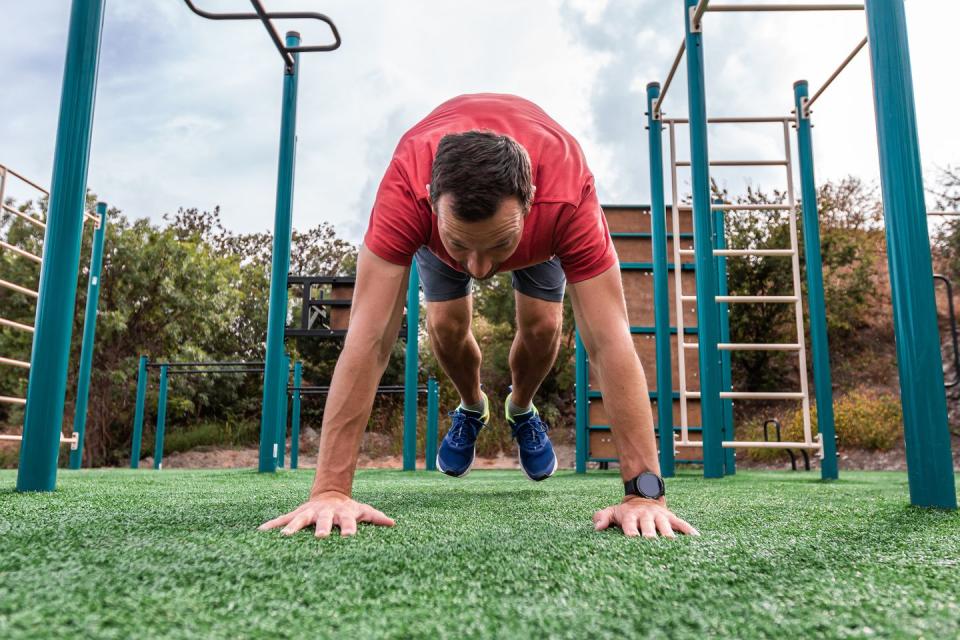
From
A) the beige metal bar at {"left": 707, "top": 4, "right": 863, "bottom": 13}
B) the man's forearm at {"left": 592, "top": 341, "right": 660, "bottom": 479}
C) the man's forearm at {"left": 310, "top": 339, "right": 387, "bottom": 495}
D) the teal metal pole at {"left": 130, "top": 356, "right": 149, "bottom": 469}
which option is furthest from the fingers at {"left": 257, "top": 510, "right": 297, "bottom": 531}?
the teal metal pole at {"left": 130, "top": 356, "right": 149, "bottom": 469}

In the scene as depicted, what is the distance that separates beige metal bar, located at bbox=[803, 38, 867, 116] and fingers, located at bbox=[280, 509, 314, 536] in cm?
360

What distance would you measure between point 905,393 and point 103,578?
1.63 m

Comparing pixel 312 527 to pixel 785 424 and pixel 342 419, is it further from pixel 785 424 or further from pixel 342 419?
Result: pixel 785 424

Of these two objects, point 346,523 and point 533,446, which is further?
point 533,446

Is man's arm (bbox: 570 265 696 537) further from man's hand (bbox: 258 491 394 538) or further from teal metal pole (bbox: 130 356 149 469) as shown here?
teal metal pole (bbox: 130 356 149 469)

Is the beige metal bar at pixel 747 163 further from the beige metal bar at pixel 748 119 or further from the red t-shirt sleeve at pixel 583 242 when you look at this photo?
the red t-shirt sleeve at pixel 583 242

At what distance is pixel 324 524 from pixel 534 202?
0.80 meters

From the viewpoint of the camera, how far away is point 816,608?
0.68m

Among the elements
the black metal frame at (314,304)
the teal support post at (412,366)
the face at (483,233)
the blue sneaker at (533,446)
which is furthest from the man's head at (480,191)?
the black metal frame at (314,304)

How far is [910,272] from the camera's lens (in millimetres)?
1525

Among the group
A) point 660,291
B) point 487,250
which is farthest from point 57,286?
point 660,291

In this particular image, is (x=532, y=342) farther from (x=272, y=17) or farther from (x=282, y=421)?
(x=282, y=421)

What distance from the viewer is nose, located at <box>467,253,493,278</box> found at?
1.40m

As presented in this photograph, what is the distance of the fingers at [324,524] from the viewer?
1125 millimetres
